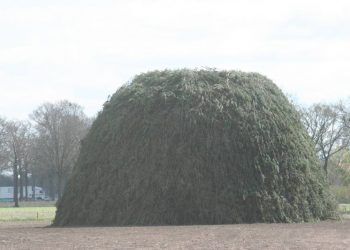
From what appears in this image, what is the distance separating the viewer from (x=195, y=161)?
22.6 meters

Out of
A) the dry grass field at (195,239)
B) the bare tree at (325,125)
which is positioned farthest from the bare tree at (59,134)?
the dry grass field at (195,239)

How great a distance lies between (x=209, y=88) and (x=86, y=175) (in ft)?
19.0

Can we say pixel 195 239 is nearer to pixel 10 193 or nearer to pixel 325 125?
pixel 325 125

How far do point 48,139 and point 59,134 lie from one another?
5.84 feet

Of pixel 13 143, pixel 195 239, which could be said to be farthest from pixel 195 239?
pixel 13 143

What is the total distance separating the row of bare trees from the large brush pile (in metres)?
51.0

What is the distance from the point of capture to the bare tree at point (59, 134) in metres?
76.1

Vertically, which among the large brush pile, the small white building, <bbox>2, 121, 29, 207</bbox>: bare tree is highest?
<bbox>2, 121, 29, 207</bbox>: bare tree

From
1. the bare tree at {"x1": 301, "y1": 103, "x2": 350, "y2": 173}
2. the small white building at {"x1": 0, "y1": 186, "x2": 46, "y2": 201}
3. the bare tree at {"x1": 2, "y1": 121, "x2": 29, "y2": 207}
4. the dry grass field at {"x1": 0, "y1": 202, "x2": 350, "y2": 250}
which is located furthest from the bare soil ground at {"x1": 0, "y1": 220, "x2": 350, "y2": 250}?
the small white building at {"x1": 0, "y1": 186, "x2": 46, "y2": 201}

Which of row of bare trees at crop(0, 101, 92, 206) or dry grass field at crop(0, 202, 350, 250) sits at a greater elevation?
row of bare trees at crop(0, 101, 92, 206)

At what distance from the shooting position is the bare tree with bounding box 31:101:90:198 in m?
76.1

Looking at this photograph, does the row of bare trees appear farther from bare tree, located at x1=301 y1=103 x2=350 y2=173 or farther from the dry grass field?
the dry grass field

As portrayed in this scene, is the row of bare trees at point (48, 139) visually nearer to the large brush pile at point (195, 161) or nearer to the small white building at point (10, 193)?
the small white building at point (10, 193)

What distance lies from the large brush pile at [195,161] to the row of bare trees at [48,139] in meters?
51.0
